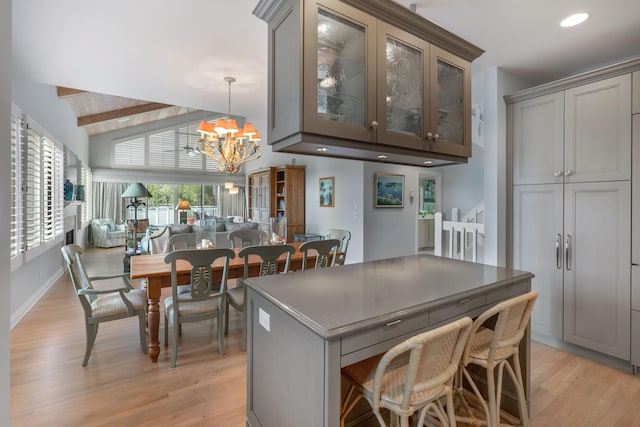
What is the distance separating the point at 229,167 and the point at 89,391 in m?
3.18

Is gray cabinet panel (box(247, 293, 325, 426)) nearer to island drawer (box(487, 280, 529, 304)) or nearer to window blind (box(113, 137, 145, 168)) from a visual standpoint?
island drawer (box(487, 280, 529, 304))

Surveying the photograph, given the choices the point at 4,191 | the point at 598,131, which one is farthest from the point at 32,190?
the point at 598,131

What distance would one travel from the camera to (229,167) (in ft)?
Answer: 15.3

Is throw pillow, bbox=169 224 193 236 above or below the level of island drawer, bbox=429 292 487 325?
above

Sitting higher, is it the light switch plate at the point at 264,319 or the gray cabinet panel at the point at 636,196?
the gray cabinet panel at the point at 636,196

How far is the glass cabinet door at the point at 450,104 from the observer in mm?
1954

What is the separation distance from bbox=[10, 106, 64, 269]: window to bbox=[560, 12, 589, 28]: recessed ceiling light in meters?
4.77

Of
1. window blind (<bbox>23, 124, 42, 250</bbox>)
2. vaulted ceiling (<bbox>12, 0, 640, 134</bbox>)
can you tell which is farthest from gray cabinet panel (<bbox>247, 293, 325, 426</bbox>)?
window blind (<bbox>23, 124, 42, 250</bbox>)

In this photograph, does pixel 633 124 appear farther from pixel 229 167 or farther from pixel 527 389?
pixel 229 167

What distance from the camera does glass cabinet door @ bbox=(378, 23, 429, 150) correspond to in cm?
170

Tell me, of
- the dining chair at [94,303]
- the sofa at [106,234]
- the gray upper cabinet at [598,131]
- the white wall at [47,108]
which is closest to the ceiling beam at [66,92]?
the white wall at [47,108]

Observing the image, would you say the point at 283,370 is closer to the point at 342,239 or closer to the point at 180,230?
the point at 342,239

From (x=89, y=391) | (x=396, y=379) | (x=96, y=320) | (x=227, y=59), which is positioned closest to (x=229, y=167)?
(x=227, y=59)

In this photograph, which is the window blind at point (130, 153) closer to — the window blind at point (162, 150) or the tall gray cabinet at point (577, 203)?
the window blind at point (162, 150)
